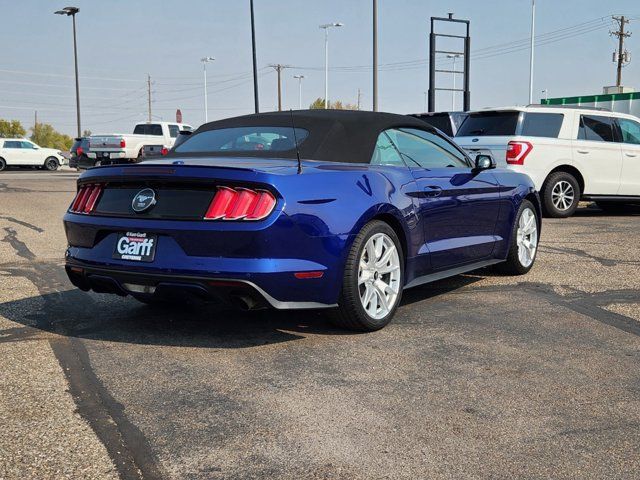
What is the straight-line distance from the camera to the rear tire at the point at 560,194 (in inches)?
467

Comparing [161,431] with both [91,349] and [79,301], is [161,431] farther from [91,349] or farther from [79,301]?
[79,301]

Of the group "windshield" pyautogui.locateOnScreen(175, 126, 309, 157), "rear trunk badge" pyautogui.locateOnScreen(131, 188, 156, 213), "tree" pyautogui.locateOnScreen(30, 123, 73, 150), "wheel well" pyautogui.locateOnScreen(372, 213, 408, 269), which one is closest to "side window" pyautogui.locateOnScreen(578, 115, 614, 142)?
"wheel well" pyautogui.locateOnScreen(372, 213, 408, 269)

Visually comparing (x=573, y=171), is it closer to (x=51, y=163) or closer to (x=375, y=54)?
(x=375, y=54)

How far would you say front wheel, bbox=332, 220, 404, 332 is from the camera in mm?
4488

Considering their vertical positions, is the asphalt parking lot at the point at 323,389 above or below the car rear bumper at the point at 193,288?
below

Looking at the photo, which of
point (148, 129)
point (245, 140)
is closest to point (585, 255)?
point (245, 140)

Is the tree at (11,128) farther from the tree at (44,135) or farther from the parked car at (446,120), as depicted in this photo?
the parked car at (446,120)

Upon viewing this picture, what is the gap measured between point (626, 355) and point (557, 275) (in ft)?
8.56

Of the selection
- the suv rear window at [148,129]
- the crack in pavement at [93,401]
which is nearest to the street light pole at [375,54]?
the suv rear window at [148,129]

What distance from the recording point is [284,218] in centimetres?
409

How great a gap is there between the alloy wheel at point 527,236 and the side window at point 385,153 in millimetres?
1894

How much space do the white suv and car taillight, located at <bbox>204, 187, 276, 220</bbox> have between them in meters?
7.85

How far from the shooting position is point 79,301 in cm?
566

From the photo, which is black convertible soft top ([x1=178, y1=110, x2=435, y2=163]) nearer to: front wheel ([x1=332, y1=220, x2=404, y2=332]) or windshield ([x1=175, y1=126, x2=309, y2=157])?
windshield ([x1=175, y1=126, x2=309, y2=157])
